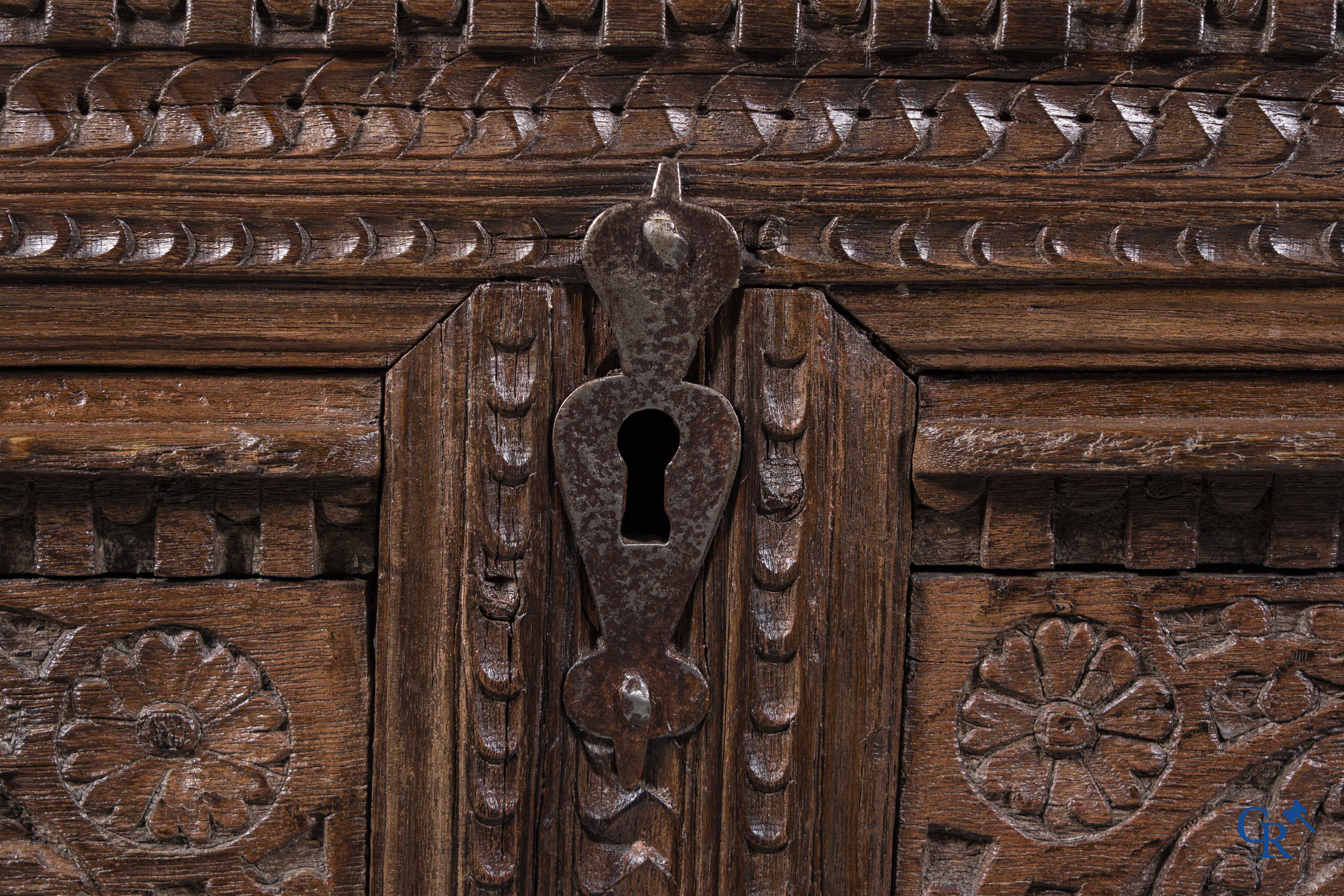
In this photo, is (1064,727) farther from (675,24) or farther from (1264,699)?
(675,24)

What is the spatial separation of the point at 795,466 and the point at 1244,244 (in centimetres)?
37

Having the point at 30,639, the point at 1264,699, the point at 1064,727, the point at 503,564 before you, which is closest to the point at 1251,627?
the point at 1264,699

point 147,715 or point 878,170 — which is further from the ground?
point 878,170

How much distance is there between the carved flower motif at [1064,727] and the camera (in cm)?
66

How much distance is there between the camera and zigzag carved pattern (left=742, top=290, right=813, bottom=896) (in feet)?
2.06

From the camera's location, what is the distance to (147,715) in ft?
2.10

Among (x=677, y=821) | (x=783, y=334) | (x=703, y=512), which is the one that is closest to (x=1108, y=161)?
(x=783, y=334)

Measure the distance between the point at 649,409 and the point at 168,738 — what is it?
430mm

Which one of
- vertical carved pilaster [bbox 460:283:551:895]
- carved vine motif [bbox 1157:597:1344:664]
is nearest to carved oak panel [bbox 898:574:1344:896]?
carved vine motif [bbox 1157:597:1344:664]

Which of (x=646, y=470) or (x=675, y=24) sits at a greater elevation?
(x=675, y=24)

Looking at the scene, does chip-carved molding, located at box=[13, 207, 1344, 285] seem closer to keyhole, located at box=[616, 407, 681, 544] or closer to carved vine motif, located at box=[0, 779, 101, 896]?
keyhole, located at box=[616, 407, 681, 544]

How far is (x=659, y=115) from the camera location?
2.02 ft

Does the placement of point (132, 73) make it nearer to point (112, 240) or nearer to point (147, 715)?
point (112, 240)

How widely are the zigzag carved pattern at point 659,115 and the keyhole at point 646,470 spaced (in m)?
0.20
